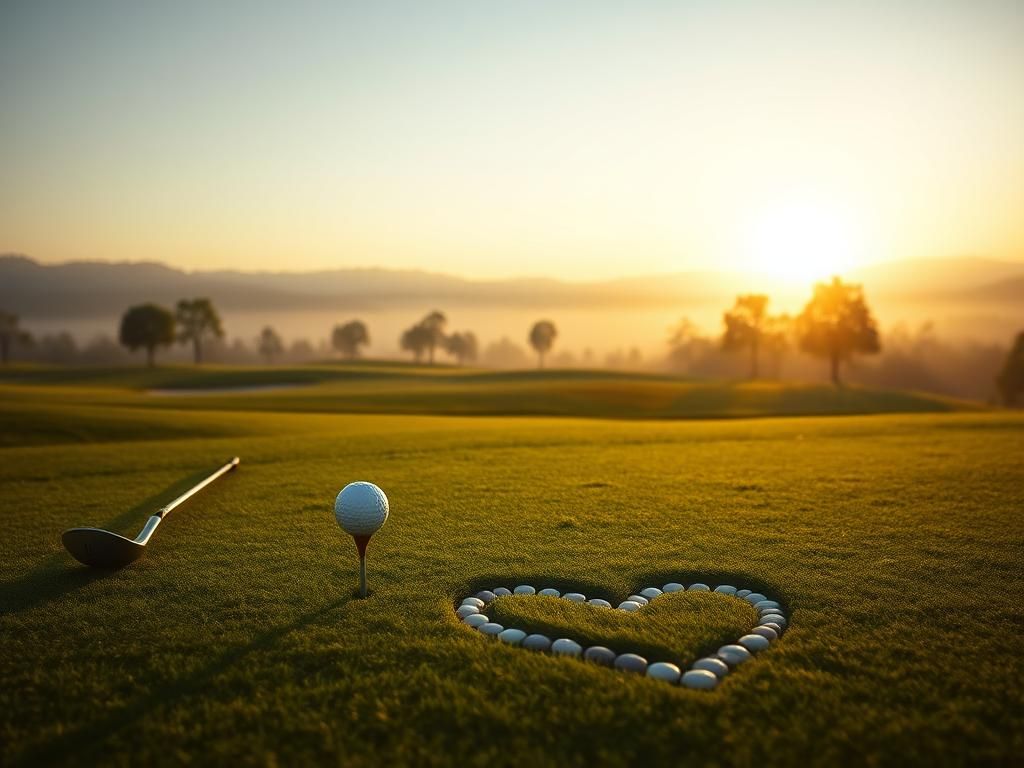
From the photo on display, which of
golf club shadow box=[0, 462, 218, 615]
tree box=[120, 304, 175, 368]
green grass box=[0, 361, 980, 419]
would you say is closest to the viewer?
golf club shadow box=[0, 462, 218, 615]

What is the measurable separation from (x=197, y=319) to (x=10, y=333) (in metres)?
38.8

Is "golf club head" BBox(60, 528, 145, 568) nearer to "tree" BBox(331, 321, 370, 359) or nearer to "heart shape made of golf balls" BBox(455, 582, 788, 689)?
"heart shape made of golf balls" BBox(455, 582, 788, 689)

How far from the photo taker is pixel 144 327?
242 ft

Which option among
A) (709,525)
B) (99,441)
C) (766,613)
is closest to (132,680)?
(766,613)

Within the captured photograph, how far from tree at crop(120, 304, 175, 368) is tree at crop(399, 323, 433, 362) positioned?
46.5m

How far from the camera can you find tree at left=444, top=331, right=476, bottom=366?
125m

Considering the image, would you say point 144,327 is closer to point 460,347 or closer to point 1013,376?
point 460,347

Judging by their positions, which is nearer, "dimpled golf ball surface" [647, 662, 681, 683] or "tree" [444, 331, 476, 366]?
"dimpled golf ball surface" [647, 662, 681, 683]

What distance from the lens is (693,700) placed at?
4.51m

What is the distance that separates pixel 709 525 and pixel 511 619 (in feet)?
12.6

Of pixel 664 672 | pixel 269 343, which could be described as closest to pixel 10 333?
pixel 269 343

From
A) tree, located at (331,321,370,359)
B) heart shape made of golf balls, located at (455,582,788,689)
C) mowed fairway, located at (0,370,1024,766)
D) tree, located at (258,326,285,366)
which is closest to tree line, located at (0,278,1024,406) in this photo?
tree, located at (331,321,370,359)

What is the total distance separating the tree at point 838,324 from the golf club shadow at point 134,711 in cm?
5750

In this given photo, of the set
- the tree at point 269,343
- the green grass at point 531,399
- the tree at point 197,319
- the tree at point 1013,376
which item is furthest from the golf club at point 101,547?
the tree at point 269,343
